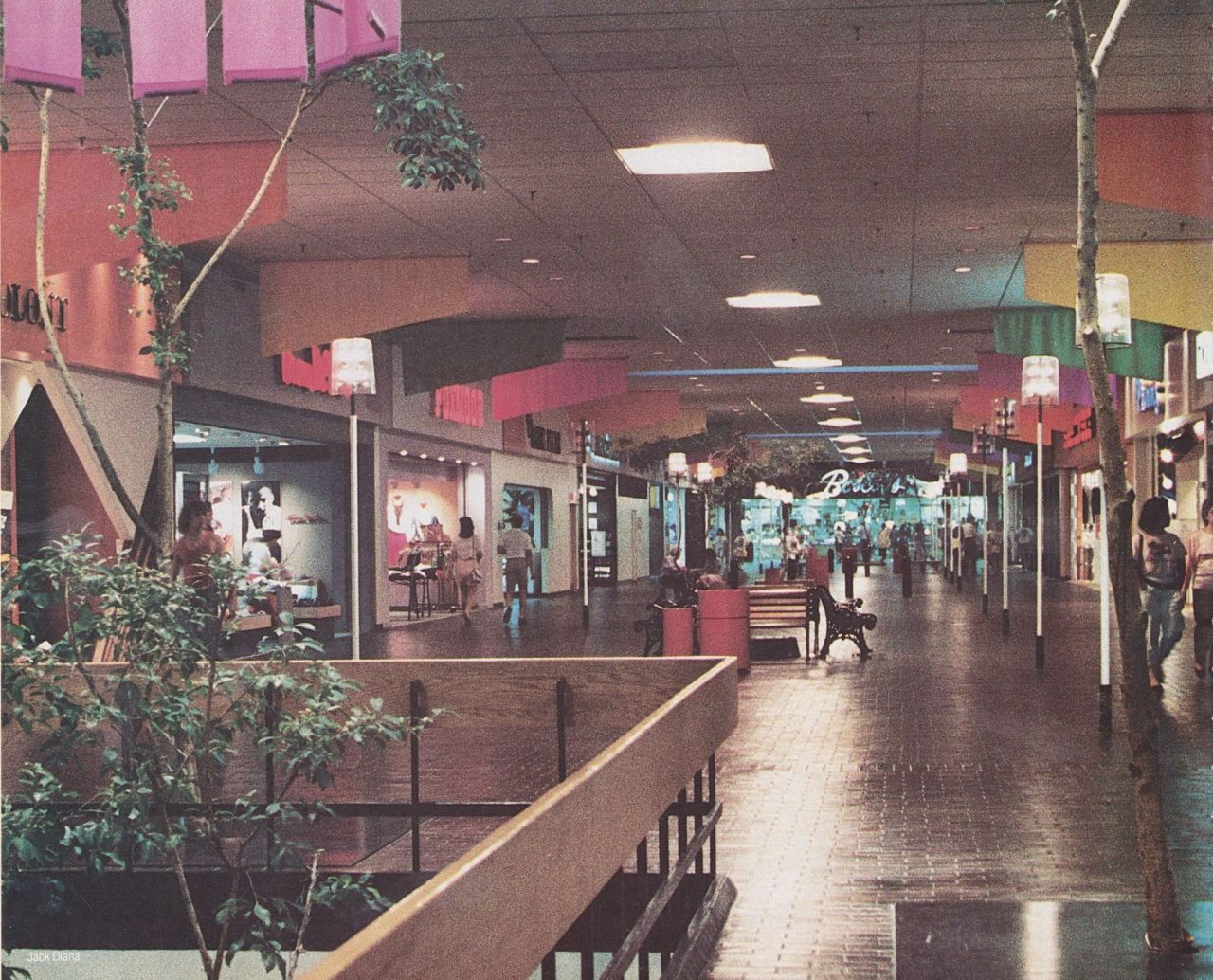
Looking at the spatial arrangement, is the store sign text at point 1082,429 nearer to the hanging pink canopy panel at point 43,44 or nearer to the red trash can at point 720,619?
the red trash can at point 720,619

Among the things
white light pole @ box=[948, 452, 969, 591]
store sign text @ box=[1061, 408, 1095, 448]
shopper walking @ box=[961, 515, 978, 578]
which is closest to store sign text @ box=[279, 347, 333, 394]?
store sign text @ box=[1061, 408, 1095, 448]

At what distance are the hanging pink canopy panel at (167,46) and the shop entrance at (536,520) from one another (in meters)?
27.4

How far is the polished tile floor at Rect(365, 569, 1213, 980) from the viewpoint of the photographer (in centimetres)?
559

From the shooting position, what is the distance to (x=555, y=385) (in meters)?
26.1

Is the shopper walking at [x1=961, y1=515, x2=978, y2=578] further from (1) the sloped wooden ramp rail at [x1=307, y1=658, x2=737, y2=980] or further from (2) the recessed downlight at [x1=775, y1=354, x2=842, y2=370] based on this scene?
(1) the sloped wooden ramp rail at [x1=307, y1=658, x2=737, y2=980]

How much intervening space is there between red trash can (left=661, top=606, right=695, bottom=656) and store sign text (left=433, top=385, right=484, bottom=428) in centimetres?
1039

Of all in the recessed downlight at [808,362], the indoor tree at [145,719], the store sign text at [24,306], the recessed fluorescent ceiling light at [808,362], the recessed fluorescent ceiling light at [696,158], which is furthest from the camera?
the recessed fluorescent ceiling light at [808,362]

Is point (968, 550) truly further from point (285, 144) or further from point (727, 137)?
point (285, 144)

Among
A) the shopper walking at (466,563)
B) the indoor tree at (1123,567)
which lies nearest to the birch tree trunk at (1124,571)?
the indoor tree at (1123,567)

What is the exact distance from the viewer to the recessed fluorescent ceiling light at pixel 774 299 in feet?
70.0

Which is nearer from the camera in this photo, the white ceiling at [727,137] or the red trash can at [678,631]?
the white ceiling at [727,137]

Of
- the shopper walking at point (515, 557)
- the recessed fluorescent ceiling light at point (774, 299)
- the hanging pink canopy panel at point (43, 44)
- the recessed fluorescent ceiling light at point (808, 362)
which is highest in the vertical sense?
the recessed fluorescent ceiling light at point (808, 362)

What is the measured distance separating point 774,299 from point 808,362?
841 cm

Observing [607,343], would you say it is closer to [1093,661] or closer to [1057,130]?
[1093,661]
